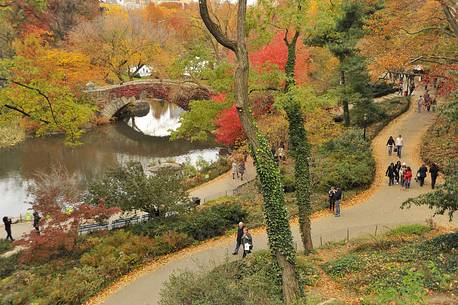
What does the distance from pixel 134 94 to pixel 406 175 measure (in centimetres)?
3344

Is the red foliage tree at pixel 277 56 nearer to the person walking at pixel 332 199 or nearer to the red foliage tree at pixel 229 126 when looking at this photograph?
the red foliage tree at pixel 229 126

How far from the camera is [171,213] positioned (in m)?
17.9

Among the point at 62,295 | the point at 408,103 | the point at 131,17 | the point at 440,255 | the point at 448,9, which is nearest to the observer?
the point at 440,255

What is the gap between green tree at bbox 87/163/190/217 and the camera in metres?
16.6

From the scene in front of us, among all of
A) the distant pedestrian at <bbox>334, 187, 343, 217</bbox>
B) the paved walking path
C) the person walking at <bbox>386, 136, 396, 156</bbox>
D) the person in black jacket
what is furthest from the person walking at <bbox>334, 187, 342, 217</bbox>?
the person walking at <bbox>386, 136, 396, 156</bbox>

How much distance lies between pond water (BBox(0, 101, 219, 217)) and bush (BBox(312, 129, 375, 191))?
1282 centimetres

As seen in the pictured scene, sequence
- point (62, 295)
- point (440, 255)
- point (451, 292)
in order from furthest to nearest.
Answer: point (62, 295) < point (440, 255) < point (451, 292)

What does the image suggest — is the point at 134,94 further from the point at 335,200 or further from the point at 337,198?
the point at 337,198

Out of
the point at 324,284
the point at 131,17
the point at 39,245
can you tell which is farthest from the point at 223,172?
the point at 131,17

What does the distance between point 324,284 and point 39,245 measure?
9.49 meters

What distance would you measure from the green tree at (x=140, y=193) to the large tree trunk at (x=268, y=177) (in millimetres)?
7223

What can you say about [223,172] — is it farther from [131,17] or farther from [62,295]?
[131,17]

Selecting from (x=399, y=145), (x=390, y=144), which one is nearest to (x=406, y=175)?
(x=399, y=145)

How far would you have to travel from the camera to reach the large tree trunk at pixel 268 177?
9305 millimetres
